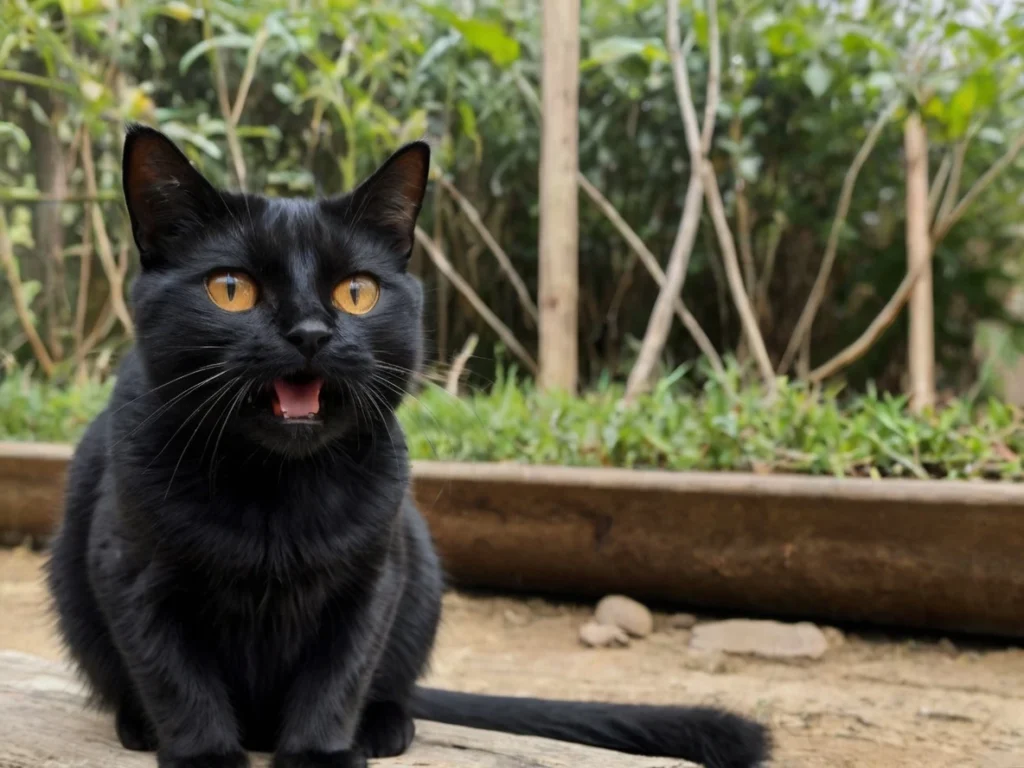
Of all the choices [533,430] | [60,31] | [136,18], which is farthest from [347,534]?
[60,31]

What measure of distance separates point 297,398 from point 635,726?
0.65 metres

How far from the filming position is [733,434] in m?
2.38

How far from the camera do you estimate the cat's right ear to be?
1.07 m

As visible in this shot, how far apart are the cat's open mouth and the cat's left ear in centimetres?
21

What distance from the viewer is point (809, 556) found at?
2.13 meters

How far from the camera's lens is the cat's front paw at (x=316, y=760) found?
43.4 inches

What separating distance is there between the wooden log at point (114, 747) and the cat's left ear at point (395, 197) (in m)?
0.62

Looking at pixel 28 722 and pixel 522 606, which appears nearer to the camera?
pixel 28 722

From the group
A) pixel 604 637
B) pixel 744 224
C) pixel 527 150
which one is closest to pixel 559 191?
pixel 744 224

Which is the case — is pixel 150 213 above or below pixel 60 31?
below

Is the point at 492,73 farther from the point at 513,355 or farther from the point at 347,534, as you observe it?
the point at 347,534

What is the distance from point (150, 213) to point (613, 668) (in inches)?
54.3

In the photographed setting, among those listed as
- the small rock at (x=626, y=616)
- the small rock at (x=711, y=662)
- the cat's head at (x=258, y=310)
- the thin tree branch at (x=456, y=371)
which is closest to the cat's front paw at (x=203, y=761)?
the cat's head at (x=258, y=310)

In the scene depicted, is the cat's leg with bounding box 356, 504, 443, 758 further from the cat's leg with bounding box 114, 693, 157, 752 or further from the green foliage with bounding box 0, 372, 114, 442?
the green foliage with bounding box 0, 372, 114, 442
